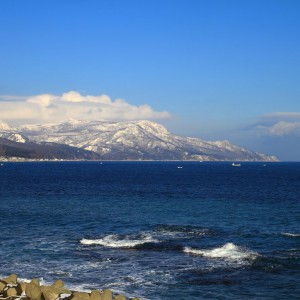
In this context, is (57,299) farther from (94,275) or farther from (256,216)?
(256,216)

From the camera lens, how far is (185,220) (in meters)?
81.6

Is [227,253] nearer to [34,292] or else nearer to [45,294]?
[45,294]

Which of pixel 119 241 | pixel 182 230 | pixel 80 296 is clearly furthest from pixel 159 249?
pixel 80 296

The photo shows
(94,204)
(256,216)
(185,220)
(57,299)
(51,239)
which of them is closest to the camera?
(57,299)

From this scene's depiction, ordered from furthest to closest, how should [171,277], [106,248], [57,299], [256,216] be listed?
[256,216] < [106,248] < [171,277] < [57,299]

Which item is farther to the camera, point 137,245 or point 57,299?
point 137,245

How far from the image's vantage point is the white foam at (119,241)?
5608 centimetres

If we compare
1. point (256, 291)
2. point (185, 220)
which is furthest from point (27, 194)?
point (256, 291)

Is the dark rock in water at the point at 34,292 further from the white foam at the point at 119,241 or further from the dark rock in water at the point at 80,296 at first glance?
the white foam at the point at 119,241

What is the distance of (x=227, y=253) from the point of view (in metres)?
51.4

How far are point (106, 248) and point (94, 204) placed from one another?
54.1m

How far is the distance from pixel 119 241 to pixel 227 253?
1399 centimetres

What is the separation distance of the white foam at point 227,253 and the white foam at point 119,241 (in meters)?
6.56

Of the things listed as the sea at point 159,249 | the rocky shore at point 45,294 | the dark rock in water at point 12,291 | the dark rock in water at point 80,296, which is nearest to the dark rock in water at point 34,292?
the rocky shore at point 45,294
